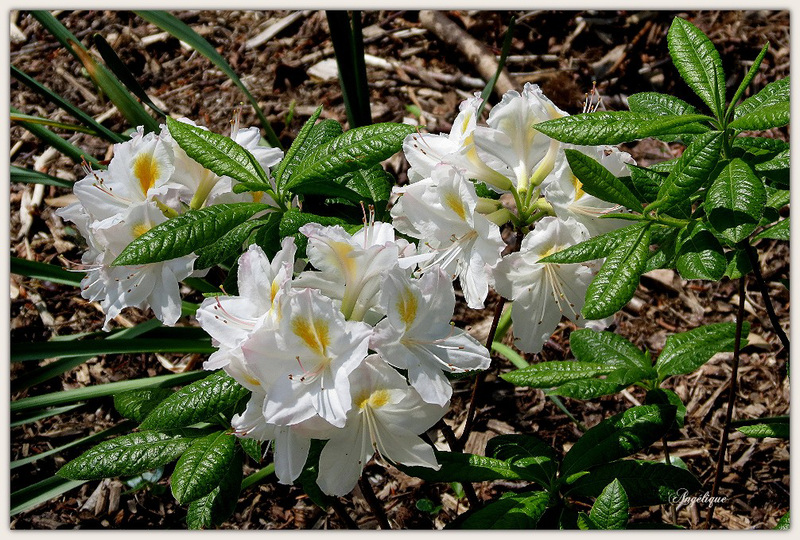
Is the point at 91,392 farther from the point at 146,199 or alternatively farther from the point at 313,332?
the point at 313,332

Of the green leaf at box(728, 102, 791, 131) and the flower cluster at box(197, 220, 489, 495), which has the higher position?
the green leaf at box(728, 102, 791, 131)

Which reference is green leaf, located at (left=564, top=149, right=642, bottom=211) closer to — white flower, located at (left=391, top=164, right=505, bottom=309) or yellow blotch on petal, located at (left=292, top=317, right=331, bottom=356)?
white flower, located at (left=391, top=164, right=505, bottom=309)

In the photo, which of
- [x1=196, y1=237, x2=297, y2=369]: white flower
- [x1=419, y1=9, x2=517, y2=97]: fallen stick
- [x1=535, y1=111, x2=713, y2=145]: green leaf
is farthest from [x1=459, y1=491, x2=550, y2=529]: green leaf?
[x1=419, y1=9, x2=517, y2=97]: fallen stick

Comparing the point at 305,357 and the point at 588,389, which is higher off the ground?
the point at 305,357

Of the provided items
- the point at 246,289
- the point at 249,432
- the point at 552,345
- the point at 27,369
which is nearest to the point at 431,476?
the point at 249,432

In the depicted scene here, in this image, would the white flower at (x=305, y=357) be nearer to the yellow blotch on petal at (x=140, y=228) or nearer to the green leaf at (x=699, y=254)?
the yellow blotch on petal at (x=140, y=228)

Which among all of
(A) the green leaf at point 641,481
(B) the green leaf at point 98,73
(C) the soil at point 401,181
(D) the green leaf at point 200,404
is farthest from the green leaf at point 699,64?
(B) the green leaf at point 98,73

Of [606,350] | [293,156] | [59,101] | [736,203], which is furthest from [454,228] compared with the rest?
[59,101]
